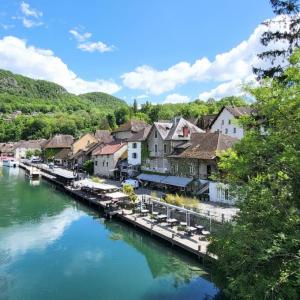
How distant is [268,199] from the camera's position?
42.9 ft

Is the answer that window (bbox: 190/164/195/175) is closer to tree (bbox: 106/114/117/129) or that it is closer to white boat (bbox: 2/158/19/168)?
white boat (bbox: 2/158/19/168)

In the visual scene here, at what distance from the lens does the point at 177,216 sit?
107 ft

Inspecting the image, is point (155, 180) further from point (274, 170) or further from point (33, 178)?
point (33, 178)

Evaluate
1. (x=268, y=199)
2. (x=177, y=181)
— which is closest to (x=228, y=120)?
(x=177, y=181)

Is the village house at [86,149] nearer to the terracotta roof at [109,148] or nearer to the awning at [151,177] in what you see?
the terracotta roof at [109,148]

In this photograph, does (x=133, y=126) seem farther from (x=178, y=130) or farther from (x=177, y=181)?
(x=177, y=181)

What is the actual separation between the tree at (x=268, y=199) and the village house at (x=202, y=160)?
22.2 meters

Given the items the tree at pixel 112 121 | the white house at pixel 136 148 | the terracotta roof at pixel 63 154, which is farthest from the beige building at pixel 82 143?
the tree at pixel 112 121

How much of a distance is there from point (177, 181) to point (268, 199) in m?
29.8

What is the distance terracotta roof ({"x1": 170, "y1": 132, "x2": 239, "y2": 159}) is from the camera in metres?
39.8

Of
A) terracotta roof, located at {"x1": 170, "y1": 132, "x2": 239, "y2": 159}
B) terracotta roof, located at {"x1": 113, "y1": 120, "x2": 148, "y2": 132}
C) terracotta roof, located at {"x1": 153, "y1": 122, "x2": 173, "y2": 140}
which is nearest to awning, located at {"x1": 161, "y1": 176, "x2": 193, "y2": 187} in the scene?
terracotta roof, located at {"x1": 170, "y1": 132, "x2": 239, "y2": 159}

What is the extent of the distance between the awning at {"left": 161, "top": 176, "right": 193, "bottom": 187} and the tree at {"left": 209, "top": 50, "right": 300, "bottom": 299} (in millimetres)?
25468

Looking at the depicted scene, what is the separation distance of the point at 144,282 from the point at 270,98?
47.9ft

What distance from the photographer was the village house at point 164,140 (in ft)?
157
